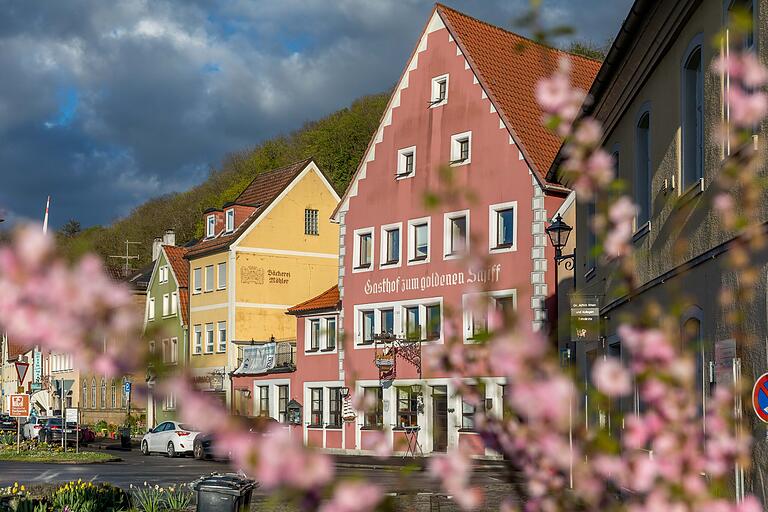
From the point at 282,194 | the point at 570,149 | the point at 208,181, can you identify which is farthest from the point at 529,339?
the point at 208,181

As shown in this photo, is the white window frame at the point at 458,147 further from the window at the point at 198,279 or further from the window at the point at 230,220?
the window at the point at 198,279

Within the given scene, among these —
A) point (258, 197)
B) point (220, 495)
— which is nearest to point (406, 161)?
point (258, 197)

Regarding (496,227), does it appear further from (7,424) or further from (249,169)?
(249,169)

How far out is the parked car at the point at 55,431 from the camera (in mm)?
49938

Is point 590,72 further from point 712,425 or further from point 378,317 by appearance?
point 712,425

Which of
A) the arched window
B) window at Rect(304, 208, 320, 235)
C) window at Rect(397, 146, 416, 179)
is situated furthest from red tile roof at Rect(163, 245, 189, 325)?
the arched window

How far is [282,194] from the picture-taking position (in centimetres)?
5684

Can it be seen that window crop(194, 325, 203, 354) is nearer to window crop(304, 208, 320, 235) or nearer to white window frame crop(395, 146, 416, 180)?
window crop(304, 208, 320, 235)

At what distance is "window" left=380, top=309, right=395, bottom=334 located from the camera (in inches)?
1702

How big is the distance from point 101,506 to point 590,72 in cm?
3568

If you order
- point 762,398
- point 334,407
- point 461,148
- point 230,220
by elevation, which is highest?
point 461,148

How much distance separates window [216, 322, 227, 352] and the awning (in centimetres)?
357

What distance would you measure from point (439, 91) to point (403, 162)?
3.10 metres

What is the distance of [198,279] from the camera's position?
2336 inches
